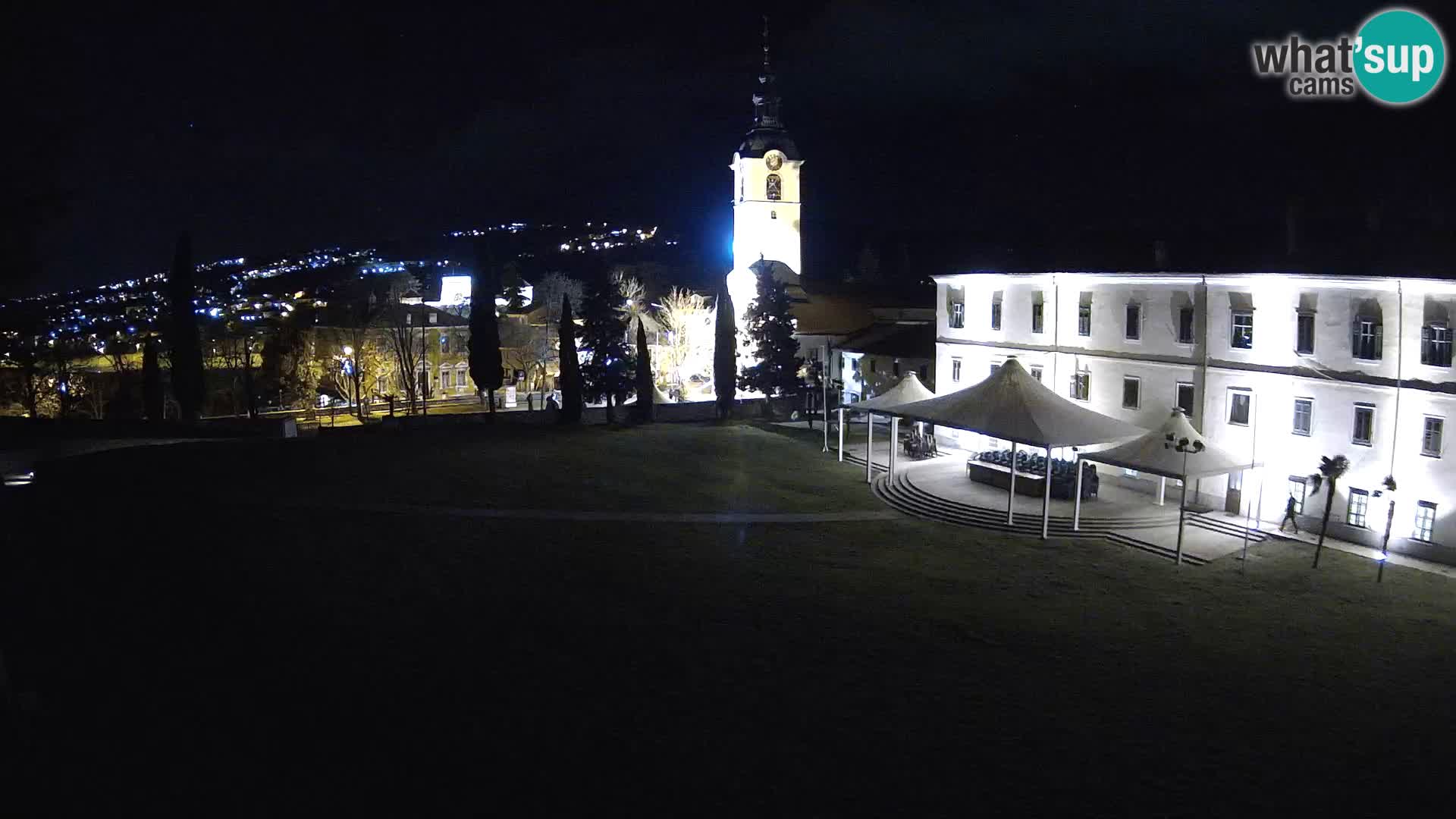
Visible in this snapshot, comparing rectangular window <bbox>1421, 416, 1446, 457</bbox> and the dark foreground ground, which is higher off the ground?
rectangular window <bbox>1421, 416, 1446, 457</bbox>

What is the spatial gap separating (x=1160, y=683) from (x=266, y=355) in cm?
5174

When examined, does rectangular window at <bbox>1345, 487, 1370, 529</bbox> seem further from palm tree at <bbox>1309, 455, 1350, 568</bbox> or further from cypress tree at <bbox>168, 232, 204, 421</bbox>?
cypress tree at <bbox>168, 232, 204, 421</bbox>

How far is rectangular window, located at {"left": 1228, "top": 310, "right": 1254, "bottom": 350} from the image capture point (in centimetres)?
2289

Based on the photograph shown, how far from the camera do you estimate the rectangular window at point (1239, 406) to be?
23.0 m

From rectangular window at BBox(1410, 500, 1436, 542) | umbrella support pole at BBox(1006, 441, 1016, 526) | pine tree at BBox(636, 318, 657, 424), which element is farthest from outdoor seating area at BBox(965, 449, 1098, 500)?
pine tree at BBox(636, 318, 657, 424)

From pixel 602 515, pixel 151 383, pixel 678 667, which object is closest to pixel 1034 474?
pixel 602 515

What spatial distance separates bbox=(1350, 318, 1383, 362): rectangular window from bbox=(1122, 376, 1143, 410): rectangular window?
5.34 metres

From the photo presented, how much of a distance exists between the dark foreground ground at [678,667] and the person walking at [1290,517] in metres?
1.18


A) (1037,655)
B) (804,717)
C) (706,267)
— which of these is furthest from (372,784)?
(706,267)

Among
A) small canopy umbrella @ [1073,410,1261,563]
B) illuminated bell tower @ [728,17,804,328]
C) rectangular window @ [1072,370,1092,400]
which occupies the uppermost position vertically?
illuminated bell tower @ [728,17,804,328]

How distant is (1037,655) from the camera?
13.8m

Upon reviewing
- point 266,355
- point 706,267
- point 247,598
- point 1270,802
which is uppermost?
point 706,267

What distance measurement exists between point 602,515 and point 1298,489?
1612 centimetres

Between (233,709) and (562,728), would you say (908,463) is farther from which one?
(233,709)
